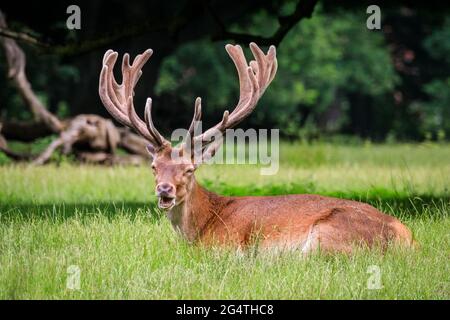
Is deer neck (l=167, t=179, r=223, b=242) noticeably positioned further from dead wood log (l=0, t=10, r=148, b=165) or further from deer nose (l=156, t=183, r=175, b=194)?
dead wood log (l=0, t=10, r=148, b=165)

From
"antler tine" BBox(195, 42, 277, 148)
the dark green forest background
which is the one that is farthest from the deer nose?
the dark green forest background

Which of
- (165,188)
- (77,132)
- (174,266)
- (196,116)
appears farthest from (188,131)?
(77,132)

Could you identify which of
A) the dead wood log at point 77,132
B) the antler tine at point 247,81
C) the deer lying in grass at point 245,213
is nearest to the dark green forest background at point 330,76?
the dead wood log at point 77,132

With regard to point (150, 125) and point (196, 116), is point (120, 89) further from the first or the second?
point (196, 116)

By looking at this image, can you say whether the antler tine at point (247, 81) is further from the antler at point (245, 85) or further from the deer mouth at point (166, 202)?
the deer mouth at point (166, 202)

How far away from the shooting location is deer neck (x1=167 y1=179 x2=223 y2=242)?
8047 mm

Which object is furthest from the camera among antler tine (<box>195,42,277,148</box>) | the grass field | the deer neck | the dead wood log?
the dead wood log

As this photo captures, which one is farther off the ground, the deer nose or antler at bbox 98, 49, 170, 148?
antler at bbox 98, 49, 170, 148

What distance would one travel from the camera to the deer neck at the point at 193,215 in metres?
8.05

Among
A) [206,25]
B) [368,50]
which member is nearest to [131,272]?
[206,25]

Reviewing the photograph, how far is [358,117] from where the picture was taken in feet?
122

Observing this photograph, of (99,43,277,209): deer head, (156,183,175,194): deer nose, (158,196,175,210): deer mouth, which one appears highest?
(99,43,277,209): deer head

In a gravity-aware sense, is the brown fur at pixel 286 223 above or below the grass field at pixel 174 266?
above

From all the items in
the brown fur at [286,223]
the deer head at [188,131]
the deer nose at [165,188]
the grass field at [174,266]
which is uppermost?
the deer head at [188,131]
